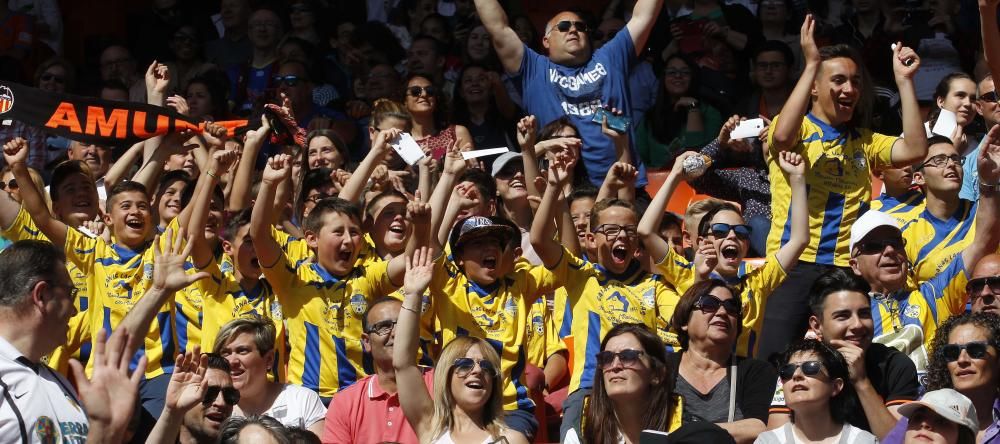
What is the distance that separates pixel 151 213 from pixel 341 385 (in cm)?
162

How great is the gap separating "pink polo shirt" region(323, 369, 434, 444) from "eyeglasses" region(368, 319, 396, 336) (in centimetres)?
22

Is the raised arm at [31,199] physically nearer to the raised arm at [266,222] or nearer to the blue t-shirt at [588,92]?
the raised arm at [266,222]

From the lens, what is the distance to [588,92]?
974 cm

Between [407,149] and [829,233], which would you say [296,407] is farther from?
[829,233]

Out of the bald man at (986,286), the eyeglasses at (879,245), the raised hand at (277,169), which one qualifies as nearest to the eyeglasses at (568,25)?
the raised hand at (277,169)

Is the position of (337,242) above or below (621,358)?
above

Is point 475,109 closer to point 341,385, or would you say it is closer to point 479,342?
point 341,385

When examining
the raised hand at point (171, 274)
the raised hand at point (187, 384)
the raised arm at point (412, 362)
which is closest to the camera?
the raised hand at point (187, 384)

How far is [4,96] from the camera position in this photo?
845 cm

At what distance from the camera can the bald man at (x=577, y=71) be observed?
31.8ft

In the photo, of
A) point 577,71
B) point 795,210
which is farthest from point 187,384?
point 577,71

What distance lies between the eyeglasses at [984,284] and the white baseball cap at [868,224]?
51cm

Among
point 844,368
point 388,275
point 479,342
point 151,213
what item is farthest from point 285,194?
point 844,368

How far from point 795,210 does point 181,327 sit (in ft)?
10.4
